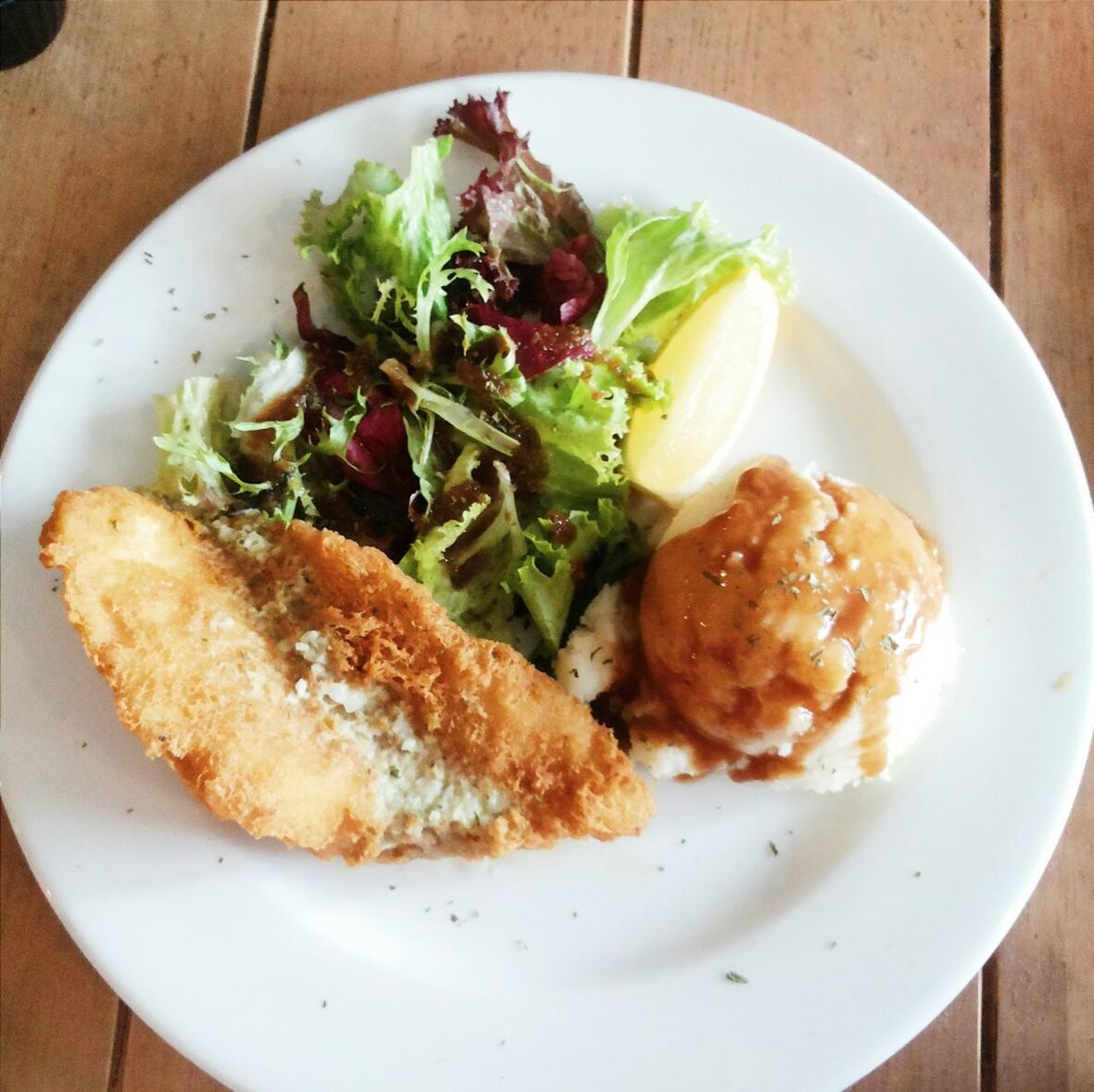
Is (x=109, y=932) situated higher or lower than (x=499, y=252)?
lower

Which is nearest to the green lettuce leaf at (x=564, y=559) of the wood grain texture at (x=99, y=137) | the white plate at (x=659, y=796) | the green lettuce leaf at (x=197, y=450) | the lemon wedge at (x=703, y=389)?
the lemon wedge at (x=703, y=389)

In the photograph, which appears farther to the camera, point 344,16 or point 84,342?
point 344,16

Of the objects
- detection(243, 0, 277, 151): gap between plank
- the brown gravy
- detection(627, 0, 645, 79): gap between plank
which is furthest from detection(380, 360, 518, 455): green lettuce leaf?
detection(627, 0, 645, 79): gap between plank

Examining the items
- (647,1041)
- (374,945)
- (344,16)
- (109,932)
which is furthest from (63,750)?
(344,16)

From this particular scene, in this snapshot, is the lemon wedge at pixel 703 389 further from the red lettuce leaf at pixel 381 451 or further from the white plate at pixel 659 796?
the red lettuce leaf at pixel 381 451

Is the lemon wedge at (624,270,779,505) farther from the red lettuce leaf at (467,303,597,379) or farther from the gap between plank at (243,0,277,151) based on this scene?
the gap between plank at (243,0,277,151)

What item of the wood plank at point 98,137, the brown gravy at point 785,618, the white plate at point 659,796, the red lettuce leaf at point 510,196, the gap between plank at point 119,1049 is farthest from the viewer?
the wood plank at point 98,137

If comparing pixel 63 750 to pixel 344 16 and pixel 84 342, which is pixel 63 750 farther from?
pixel 344 16
